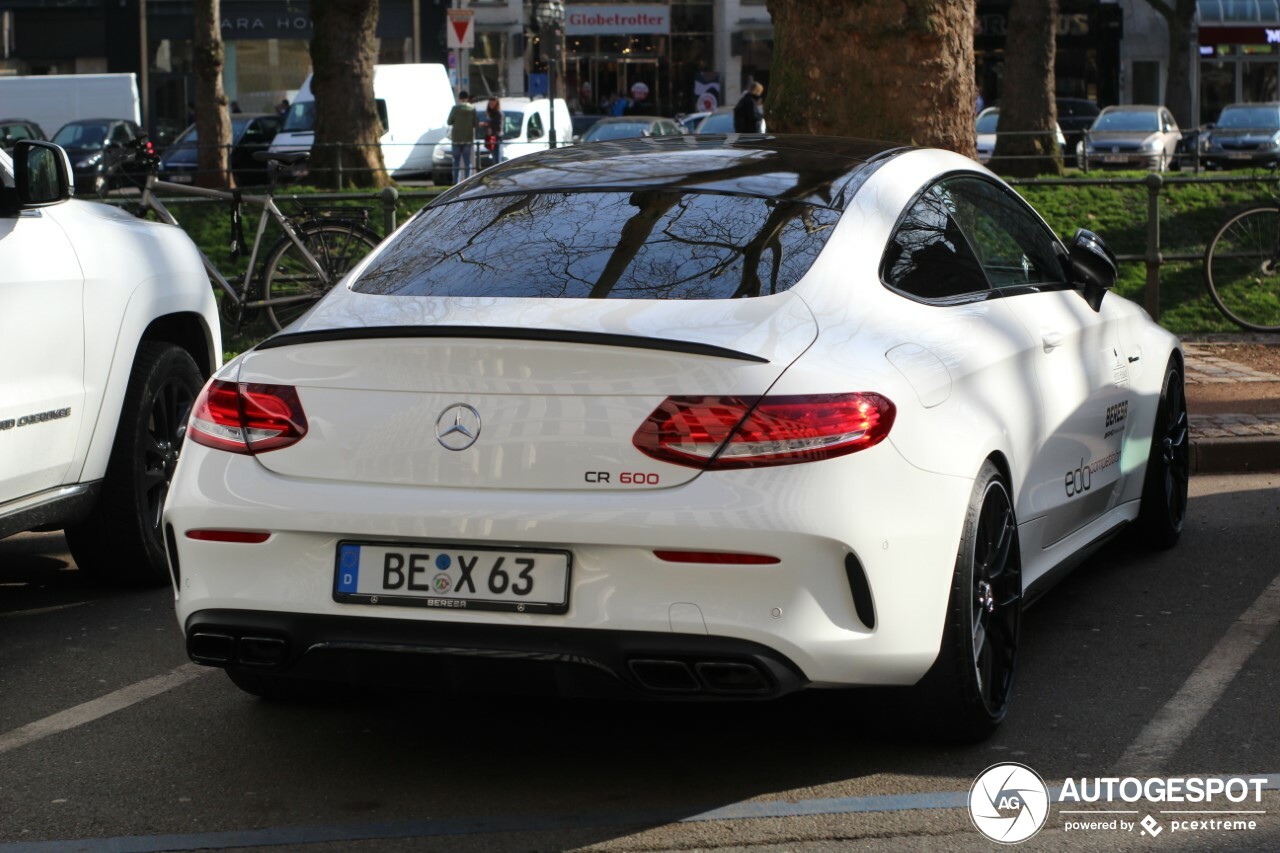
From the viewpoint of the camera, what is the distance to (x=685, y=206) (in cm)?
464

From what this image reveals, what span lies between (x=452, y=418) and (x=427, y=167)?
2223 cm

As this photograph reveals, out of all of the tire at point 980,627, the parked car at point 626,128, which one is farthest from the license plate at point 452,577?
the parked car at point 626,128

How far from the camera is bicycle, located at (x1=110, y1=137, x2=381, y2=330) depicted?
12008 mm

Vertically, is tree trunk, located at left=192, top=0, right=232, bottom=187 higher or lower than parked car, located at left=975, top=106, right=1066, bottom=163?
higher

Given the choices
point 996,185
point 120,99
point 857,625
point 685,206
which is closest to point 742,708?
point 857,625

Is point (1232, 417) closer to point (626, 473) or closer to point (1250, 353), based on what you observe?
point (1250, 353)

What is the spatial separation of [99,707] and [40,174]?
5.61ft

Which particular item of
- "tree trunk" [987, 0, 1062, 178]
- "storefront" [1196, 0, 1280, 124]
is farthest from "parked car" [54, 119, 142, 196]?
"storefront" [1196, 0, 1280, 124]

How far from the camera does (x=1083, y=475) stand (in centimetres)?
554

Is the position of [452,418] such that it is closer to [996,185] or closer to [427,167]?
[996,185]

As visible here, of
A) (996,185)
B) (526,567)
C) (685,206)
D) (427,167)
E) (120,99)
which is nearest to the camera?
(526,567)

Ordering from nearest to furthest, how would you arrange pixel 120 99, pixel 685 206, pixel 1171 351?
pixel 685 206, pixel 1171 351, pixel 120 99

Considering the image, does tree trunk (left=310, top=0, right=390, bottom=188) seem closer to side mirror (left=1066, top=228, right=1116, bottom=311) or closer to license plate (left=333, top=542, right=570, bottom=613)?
side mirror (left=1066, top=228, right=1116, bottom=311)

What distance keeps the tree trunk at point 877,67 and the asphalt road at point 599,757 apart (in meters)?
4.64
